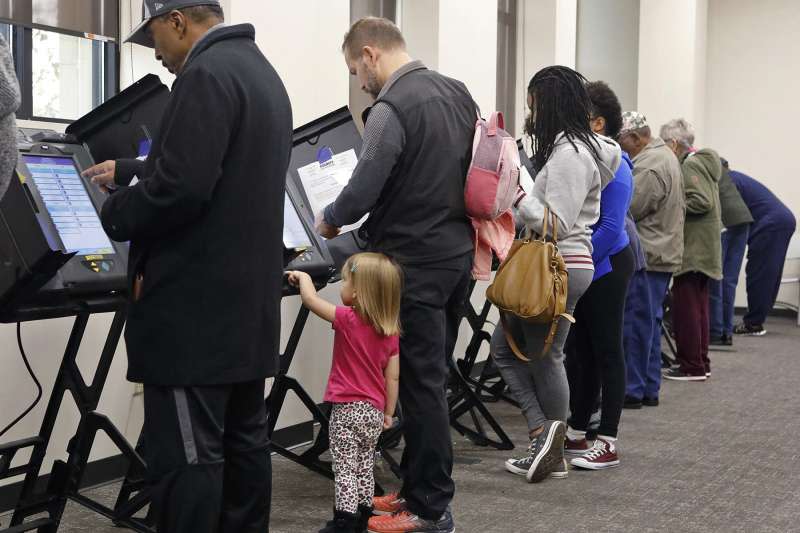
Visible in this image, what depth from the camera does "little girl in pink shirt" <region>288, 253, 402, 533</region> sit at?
3080 mm

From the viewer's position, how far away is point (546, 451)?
385 cm

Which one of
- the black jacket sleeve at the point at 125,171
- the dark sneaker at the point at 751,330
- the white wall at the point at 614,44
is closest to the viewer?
the black jacket sleeve at the point at 125,171

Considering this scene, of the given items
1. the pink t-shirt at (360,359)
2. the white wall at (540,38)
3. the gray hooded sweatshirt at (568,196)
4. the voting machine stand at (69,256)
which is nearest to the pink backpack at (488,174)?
the pink t-shirt at (360,359)

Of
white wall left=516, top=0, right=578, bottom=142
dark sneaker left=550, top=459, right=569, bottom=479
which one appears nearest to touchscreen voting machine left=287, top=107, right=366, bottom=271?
dark sneaker left=550, top=459, right=569, bottom=479

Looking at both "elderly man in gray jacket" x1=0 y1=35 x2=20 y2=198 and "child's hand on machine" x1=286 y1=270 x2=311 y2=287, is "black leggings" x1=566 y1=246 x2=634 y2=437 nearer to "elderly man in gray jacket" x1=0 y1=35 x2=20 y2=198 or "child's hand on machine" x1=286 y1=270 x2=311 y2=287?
Answer: "child's hand on machine" x1=286 y1=270 x2=311 y2=287

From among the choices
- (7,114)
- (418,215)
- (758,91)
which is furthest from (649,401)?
(758,91)

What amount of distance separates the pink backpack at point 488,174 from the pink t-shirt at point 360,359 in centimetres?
45

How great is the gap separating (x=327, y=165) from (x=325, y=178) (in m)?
0.07

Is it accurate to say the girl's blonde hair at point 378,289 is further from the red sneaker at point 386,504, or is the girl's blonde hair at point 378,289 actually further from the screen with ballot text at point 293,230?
the red sneaker at point 386,504

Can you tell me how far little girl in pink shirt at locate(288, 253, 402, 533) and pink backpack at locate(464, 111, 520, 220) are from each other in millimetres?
328

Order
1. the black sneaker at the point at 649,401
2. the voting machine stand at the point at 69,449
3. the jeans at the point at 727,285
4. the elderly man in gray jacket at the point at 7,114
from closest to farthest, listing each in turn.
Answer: the elderly man in gray jacket at the point at 7,114
the voting machine stand at the point at 69,449
the black sneaker at the point at 649,401
the jeans at the point at 727,285

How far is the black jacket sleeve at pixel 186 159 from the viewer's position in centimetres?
214

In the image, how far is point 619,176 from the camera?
414 cm

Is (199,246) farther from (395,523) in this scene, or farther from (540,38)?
(540,38)
